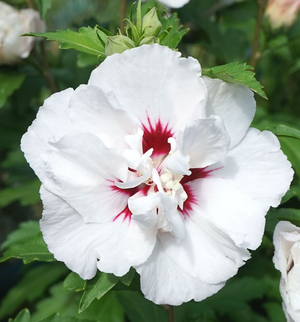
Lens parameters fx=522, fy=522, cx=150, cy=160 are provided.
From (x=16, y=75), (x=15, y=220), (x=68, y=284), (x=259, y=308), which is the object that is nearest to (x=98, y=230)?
(x=68, y=284)

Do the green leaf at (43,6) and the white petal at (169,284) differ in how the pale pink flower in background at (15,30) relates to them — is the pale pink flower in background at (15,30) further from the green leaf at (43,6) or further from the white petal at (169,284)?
the white petal at (169,284)

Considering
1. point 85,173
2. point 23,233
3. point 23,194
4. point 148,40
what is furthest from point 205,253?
point 23,194

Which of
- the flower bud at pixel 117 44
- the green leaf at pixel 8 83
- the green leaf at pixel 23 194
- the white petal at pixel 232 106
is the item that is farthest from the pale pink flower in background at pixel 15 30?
the white petal at pixel 232 106

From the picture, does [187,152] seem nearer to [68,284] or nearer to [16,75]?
[68,284]

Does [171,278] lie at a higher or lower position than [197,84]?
lower

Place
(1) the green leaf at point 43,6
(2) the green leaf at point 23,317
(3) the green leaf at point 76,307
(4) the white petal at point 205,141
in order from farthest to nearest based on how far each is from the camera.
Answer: (3) the green leaf at point 76,307, (1) the green leaf at point 43,6, (2) the green leaf at point 23,317, (4) the white petal at point 205,141

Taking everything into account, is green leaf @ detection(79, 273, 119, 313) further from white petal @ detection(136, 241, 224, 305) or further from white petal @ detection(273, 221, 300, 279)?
white petal @ detection(273, 221, 300, 279)
